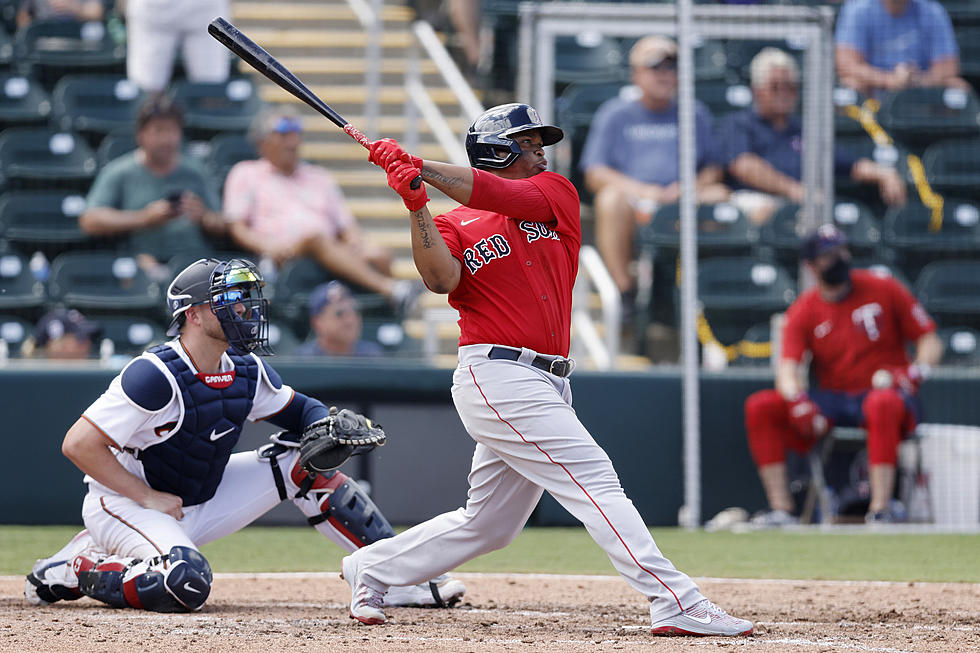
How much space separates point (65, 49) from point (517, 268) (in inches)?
262

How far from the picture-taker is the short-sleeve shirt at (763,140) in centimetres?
897

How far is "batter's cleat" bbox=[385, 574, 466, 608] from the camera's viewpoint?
16.5 ft

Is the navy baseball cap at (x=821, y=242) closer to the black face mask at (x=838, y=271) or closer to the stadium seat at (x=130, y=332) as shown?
the black face mask at (x=838, y=271)

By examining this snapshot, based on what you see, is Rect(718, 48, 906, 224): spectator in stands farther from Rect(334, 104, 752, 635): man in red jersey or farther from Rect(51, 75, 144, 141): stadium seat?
Rect(334, 104, 752, 635): man in red jersey

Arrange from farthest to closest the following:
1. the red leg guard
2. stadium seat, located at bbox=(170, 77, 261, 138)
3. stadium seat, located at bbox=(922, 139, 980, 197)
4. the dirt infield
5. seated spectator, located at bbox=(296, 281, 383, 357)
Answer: stadium seat, located at bbox=(170, 77, 261, 138)
stadium seat, located at bbox=(922, 139, 980, 197)
seated spectator, located at bbox=(296, 281, 383, 357)
the red leg guard
the dirt infield

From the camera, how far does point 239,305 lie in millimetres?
4812

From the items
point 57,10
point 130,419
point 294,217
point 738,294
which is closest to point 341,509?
point 130,419

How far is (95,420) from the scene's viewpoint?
15.4ft

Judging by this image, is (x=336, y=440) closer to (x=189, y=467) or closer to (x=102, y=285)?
(x=189, y=467)

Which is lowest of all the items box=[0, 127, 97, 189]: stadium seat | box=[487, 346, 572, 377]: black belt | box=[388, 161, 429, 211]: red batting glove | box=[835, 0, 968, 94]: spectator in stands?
box=[487, 346, 572, 377]: black belt

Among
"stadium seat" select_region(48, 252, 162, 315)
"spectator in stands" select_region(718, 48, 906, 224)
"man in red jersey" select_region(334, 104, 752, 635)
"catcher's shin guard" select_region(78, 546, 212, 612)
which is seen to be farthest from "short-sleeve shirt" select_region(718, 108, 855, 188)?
"catcher's shin guard" select_region(78, 546, 212, 612)

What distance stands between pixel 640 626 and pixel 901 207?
559cm

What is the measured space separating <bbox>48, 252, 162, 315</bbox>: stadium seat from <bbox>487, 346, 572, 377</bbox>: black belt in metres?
4.21

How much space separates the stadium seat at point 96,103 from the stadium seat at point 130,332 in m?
1.88
